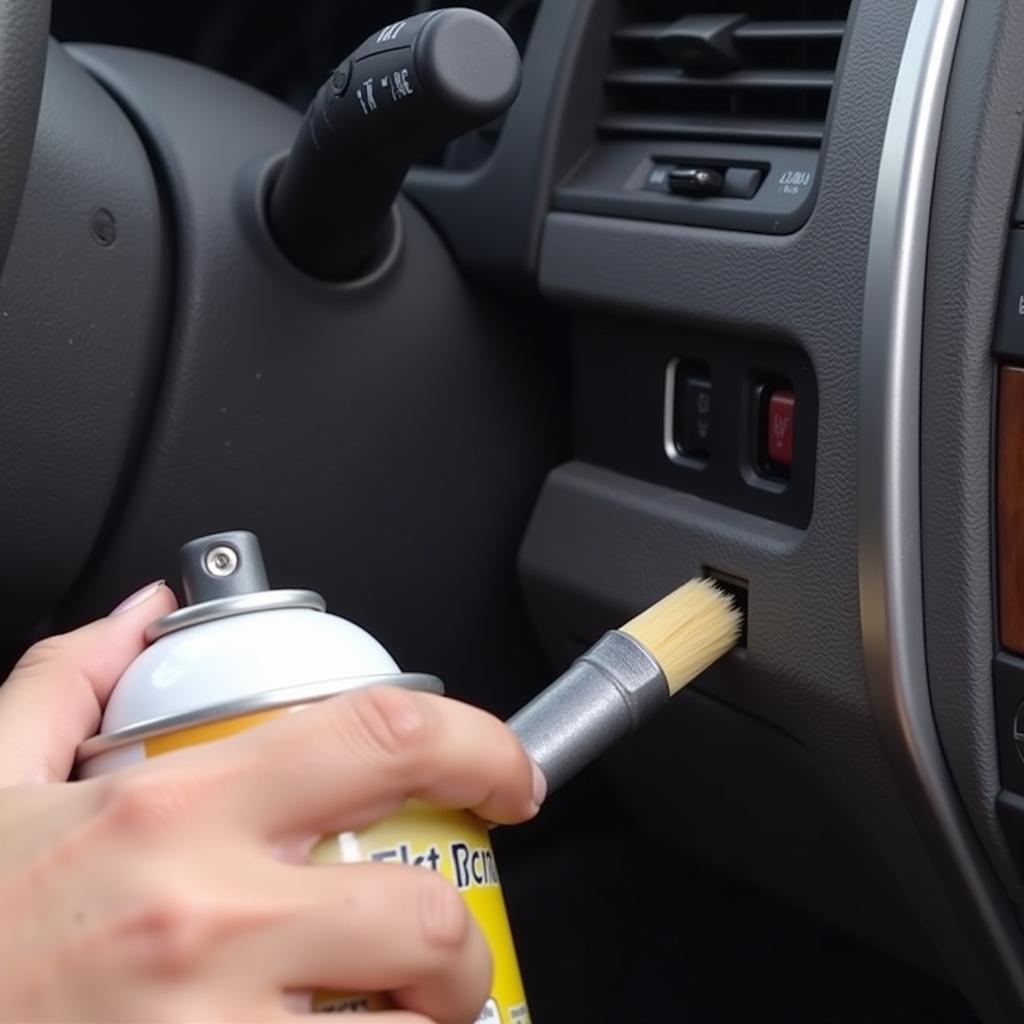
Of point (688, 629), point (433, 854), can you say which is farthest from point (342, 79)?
point (433, 854)

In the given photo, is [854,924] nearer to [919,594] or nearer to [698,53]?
[919,594]

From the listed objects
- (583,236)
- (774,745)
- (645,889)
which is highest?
(583,236)

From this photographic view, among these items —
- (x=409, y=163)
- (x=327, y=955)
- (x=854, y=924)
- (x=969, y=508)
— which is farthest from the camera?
(x=854, y=924)

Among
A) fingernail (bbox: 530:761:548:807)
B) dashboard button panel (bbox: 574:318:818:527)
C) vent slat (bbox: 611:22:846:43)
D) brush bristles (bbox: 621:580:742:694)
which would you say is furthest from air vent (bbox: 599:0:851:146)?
fingernail (bbox: 530:761:548:807)

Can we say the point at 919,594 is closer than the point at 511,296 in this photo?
Yes

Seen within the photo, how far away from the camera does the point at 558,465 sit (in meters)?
0.99

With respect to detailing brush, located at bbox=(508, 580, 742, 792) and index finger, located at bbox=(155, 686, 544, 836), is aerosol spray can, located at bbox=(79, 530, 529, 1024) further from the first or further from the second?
detailing brush, located at bbox=(508, 580, 742, 792)

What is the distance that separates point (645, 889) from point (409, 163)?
23.2 inches

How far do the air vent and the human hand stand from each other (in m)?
0.42

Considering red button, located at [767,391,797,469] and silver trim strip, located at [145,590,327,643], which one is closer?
silver trim strip, located at [145,590,327,643]

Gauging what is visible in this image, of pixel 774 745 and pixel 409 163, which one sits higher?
pixel 409 163

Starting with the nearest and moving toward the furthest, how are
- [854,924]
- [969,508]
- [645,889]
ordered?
[969,508] → [854,924] → [645,889]

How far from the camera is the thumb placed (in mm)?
530

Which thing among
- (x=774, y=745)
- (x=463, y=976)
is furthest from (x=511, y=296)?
(x=463, y=976)
